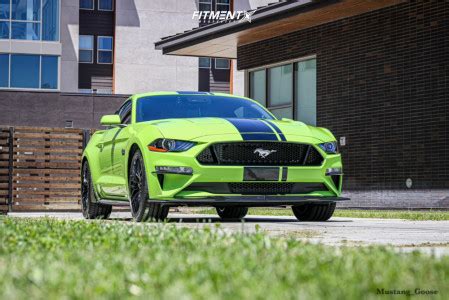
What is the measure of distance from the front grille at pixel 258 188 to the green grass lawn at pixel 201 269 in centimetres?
391

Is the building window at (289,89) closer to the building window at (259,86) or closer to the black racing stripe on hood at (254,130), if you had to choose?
the building window at (259,86)

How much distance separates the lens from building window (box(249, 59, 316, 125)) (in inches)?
890

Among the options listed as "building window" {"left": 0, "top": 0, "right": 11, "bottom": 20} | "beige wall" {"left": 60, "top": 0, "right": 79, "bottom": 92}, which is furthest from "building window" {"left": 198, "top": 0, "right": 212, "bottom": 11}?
"building window" {"left": 0, "top": 0, "right": 11, "bottom": 20}

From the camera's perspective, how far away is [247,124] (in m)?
10.1

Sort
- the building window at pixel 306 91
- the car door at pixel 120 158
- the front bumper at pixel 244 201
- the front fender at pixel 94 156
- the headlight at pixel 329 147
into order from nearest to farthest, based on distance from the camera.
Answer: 1. the front bumper at pixel 244 201
2. the headlight at pixel 329 147
3. the car door at pixel 120 158
4. the front fender at pixel 94 156
5. the building window at pixel 306 91

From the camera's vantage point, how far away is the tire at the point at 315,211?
10.7 metres

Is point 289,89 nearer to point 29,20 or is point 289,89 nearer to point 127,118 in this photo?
point 127,118

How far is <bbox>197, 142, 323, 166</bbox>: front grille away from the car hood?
0.47ft

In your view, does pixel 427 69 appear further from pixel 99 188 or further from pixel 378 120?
pixel 99 188

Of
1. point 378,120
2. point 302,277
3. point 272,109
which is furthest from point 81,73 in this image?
point 302,277

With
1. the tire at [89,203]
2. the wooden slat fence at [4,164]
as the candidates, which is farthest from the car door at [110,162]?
the wooden slat fence at [4,164]

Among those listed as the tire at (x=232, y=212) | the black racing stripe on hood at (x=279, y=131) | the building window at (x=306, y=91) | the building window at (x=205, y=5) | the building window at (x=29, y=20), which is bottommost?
the tire at (x=232, y=212)

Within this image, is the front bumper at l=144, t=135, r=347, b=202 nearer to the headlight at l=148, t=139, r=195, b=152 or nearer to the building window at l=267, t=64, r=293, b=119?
the headlight at l=148, t=139, r=195, b=152

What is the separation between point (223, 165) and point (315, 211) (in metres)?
1.65
